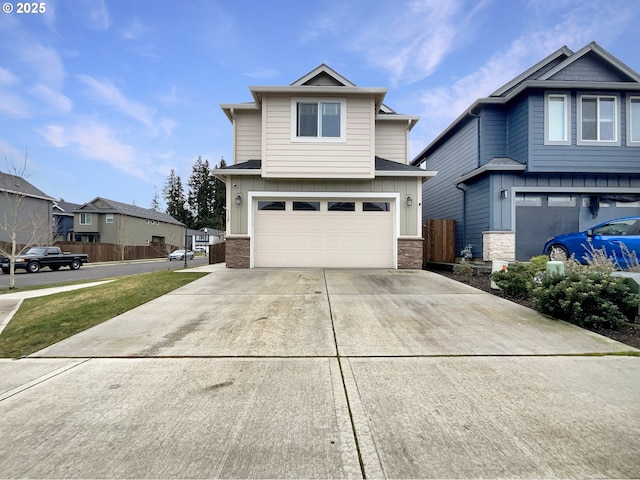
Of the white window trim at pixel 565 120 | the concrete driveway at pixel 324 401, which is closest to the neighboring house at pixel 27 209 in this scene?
the concrete driveway at pixel 324 401

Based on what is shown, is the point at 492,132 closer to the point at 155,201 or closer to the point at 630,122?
the point at 630,122

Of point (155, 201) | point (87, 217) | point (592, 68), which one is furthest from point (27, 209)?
point (155, 201)

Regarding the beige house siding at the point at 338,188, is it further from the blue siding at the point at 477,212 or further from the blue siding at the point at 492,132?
the blue siding at the point at 492,132

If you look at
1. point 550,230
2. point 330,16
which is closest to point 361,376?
point 550,230

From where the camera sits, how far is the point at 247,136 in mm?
11875

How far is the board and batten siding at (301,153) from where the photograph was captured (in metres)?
10.2

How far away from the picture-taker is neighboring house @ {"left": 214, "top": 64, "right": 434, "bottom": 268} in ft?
33.5

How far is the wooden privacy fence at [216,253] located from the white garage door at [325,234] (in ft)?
14.5

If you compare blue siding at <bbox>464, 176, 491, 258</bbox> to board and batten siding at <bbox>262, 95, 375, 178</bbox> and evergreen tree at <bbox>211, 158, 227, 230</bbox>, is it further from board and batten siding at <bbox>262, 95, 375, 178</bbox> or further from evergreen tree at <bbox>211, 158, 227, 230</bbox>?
evergreen tree at <bbox>211, 158, 227, 230</bbox>

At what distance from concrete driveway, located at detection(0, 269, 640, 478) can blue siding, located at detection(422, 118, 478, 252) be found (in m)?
8.60

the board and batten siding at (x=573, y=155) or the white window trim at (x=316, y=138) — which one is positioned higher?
the white window trim at (x=316, y=138)

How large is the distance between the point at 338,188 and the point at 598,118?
8.54 meters

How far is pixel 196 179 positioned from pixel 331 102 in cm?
5413

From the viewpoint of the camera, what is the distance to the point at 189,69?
45.4 ft
